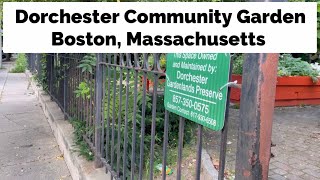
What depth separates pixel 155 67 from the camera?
6.46 feet

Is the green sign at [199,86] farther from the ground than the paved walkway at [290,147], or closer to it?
farther from the ground

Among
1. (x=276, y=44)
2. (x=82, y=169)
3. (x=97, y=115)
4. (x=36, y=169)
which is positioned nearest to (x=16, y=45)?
(x=97, y=115)

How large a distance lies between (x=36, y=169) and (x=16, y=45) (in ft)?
5.82

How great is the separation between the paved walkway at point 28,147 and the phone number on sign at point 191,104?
2.45 meters

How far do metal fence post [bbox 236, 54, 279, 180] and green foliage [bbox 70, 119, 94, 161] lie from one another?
247 centimetres

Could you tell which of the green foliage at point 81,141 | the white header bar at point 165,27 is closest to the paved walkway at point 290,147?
the green foliage at point 81,141

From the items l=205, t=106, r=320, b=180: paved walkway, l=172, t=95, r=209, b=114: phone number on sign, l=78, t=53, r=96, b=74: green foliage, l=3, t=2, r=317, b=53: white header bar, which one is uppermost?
l=3, t=2, r=317, b=53: white header bar

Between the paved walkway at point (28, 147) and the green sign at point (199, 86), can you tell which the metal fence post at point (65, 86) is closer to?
the paved walkway at point (28, 147)

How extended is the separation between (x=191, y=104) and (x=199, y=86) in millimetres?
126

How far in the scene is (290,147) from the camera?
4.22 metres

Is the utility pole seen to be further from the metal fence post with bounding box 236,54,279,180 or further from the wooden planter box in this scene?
the wooden planter box

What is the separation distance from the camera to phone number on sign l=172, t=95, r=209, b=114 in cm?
157

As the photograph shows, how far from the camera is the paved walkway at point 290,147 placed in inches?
131

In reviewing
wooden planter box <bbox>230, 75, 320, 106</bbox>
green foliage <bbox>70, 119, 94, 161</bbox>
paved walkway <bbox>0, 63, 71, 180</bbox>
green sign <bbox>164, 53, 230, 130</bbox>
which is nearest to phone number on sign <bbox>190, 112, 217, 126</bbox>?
green sign <bbox>164, 53, 230, 130</bbox>
